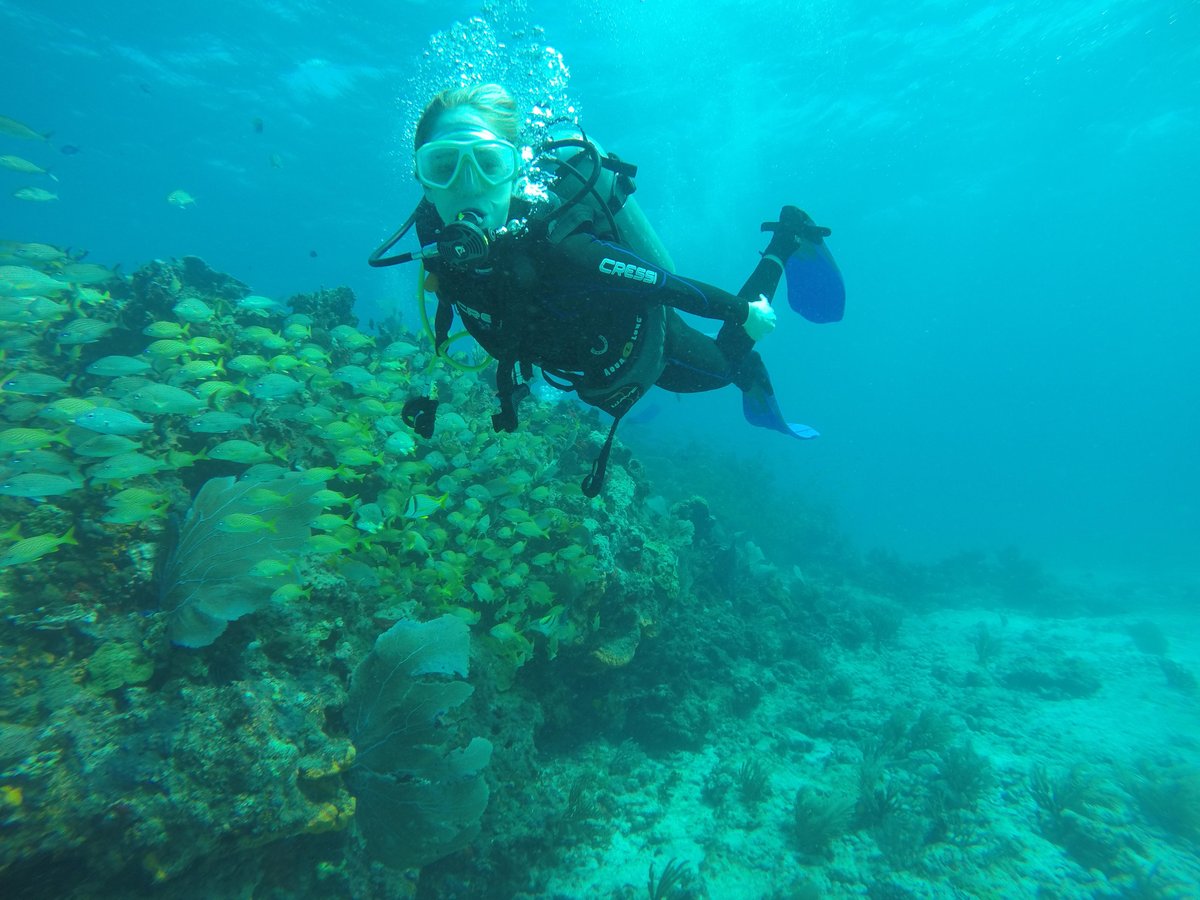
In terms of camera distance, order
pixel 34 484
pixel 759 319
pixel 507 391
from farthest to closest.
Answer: pixel 34 484 → pixel 759 319 → pixel 507 391

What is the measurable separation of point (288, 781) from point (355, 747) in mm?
870

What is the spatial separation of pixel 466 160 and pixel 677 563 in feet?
25.1

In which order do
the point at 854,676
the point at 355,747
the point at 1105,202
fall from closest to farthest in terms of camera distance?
the point at 355,747
the point at 854,676
the point at 1105,202

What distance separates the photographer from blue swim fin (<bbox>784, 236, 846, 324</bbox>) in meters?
4.98

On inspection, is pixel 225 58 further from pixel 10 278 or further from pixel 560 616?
pixel 560 616

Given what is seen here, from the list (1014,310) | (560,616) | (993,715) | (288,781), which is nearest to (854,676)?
(993,715)

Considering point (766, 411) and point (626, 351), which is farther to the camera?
point (766, 411)

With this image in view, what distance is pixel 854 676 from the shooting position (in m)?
11.1

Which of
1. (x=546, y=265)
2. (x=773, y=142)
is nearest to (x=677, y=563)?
(x=546, y=265)

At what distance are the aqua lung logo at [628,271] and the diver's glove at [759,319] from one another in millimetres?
1070

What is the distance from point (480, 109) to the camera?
10.5 feet

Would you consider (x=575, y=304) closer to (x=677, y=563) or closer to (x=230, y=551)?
(x=230, y=551)

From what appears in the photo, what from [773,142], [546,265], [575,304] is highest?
[773,142]

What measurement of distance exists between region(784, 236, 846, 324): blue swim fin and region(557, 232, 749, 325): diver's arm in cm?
185
